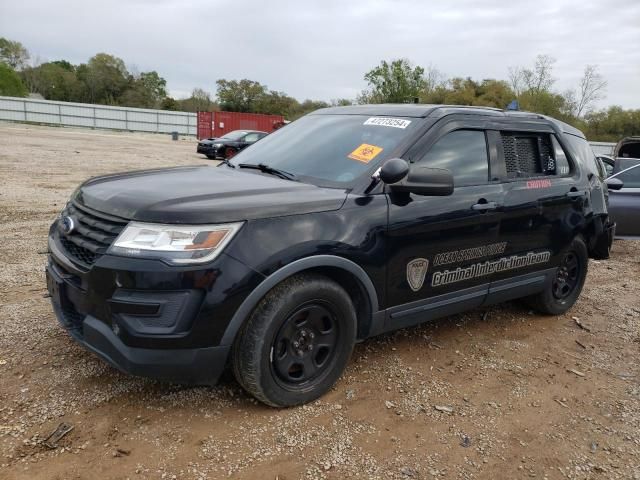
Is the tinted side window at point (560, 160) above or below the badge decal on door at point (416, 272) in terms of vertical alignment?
above

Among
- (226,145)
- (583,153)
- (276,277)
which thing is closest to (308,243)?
(276,277)

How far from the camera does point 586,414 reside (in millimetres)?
3242

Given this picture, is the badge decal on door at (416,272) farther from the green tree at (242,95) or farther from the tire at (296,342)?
the green tree at (242,95)

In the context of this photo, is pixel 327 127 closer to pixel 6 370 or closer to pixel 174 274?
pixel 174 274

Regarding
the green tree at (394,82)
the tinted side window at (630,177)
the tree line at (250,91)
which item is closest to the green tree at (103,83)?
the tree line at (250,91)

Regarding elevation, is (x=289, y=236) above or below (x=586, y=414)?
above

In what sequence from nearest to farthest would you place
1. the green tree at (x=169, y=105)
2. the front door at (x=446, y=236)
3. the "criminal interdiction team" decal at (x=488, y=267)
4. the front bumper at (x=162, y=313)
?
the front bumper at (x=162, y=313)
the front door at (x=446, y=236)
the "criminal interdiction team" decal at (x=488, y=267)
the green tree at (x=169, y=105)

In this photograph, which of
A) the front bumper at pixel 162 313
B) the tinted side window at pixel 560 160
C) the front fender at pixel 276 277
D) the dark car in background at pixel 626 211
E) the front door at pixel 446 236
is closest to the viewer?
the front bumper at pixel 162 313

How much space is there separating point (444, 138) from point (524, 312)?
87.0 inches

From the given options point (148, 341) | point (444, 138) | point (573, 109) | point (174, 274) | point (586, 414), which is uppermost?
point (573, 109)

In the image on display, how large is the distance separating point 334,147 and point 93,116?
48833 mm

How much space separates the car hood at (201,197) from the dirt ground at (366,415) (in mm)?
1109

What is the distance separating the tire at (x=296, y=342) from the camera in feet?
9.09

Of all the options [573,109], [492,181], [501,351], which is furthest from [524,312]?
[573,109]
